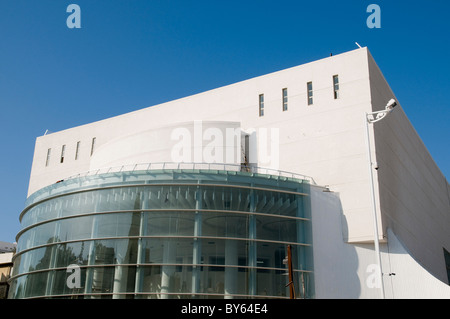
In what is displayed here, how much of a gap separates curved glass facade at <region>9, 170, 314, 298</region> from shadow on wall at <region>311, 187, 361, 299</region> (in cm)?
82

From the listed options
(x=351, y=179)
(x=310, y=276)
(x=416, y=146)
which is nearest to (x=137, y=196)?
(x=310, y=276)

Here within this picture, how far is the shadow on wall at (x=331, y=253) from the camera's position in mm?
32344

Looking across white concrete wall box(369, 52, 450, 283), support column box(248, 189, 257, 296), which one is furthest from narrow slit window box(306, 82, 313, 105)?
support column box(248, 189, 257, 296)

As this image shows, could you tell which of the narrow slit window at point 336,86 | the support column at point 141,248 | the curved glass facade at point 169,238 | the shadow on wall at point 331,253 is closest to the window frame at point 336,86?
the narrow slit window at point 336,86

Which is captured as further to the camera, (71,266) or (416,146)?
(416,146)

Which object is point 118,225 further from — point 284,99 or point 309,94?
point 309,94

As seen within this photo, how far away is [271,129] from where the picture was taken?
39.6 m

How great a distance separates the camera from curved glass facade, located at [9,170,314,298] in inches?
1148

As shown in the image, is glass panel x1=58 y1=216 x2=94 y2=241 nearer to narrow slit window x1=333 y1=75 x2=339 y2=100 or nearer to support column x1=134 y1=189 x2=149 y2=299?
support column x1=134 y1=189 x2=149 y2=299

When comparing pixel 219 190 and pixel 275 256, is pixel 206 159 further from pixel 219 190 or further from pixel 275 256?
pixel 275 256

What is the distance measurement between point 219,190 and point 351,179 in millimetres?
10088

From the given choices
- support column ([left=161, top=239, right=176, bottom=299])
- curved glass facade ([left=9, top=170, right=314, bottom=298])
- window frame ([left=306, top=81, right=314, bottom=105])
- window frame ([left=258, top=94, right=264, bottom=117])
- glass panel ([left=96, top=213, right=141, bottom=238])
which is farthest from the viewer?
window frame ([left=258, top=94, right=264, bottom=117])

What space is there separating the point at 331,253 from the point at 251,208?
6.68m

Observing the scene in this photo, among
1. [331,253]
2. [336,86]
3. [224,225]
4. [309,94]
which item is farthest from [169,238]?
[336,86]
